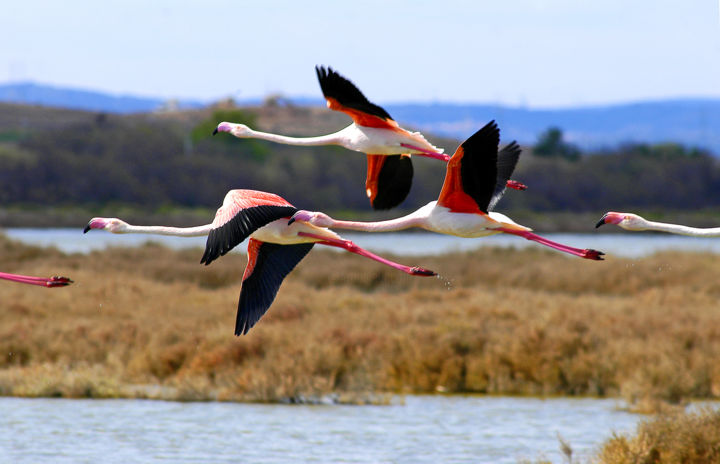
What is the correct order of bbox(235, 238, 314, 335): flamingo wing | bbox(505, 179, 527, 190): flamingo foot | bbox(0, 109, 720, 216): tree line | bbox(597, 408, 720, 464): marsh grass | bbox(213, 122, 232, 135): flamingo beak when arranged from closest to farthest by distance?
bbox(505, 179, 527, 190): flamingo foot
bbox(235, 238, 314, 335): flamingo wing
bbox(213, 122, 232, 135): flamingo beak
bbox(597, 408, 720, 464): marsh grass
bbox(0, 109, 720, 216): tree line

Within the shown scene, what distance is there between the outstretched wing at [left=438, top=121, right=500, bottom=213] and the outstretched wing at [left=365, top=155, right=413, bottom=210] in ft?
3.50

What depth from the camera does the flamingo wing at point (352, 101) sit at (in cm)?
782

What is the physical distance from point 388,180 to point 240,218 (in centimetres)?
179

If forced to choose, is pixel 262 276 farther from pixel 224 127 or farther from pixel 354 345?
pixel 354 345

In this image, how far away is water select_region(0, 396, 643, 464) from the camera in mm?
17406

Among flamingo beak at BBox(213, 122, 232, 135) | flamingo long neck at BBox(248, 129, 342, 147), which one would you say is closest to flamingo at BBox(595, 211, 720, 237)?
flamingo long neck at BBox(248, 129, 342, 147)

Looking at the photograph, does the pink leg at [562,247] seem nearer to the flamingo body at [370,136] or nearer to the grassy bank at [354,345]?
the flamingo body at [370,136]

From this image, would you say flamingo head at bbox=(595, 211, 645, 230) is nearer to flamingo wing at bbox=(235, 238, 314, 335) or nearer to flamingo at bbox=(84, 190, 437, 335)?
flamingo at bbox=(84, 190, 437, 335)

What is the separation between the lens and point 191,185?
77.8 metres

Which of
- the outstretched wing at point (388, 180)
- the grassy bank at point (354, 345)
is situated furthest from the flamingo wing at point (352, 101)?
the grassy bank at point (354, 345)

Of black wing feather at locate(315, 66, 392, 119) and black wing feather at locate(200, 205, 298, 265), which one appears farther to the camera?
black wing feather at locate(315, 66, 392, 119)

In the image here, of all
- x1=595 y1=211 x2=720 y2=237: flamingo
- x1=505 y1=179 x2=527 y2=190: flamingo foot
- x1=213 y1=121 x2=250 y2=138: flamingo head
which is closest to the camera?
x1=595 y1=211 x2=720 y2=237: flamingo

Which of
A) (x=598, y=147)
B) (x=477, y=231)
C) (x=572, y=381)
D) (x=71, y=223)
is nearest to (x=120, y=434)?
(x=572, y=381)

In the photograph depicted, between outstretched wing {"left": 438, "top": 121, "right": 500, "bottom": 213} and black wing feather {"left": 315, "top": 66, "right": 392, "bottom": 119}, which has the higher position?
black wing feather {"left": 315, "top": 66, "right": 392, "bottom": 119}
